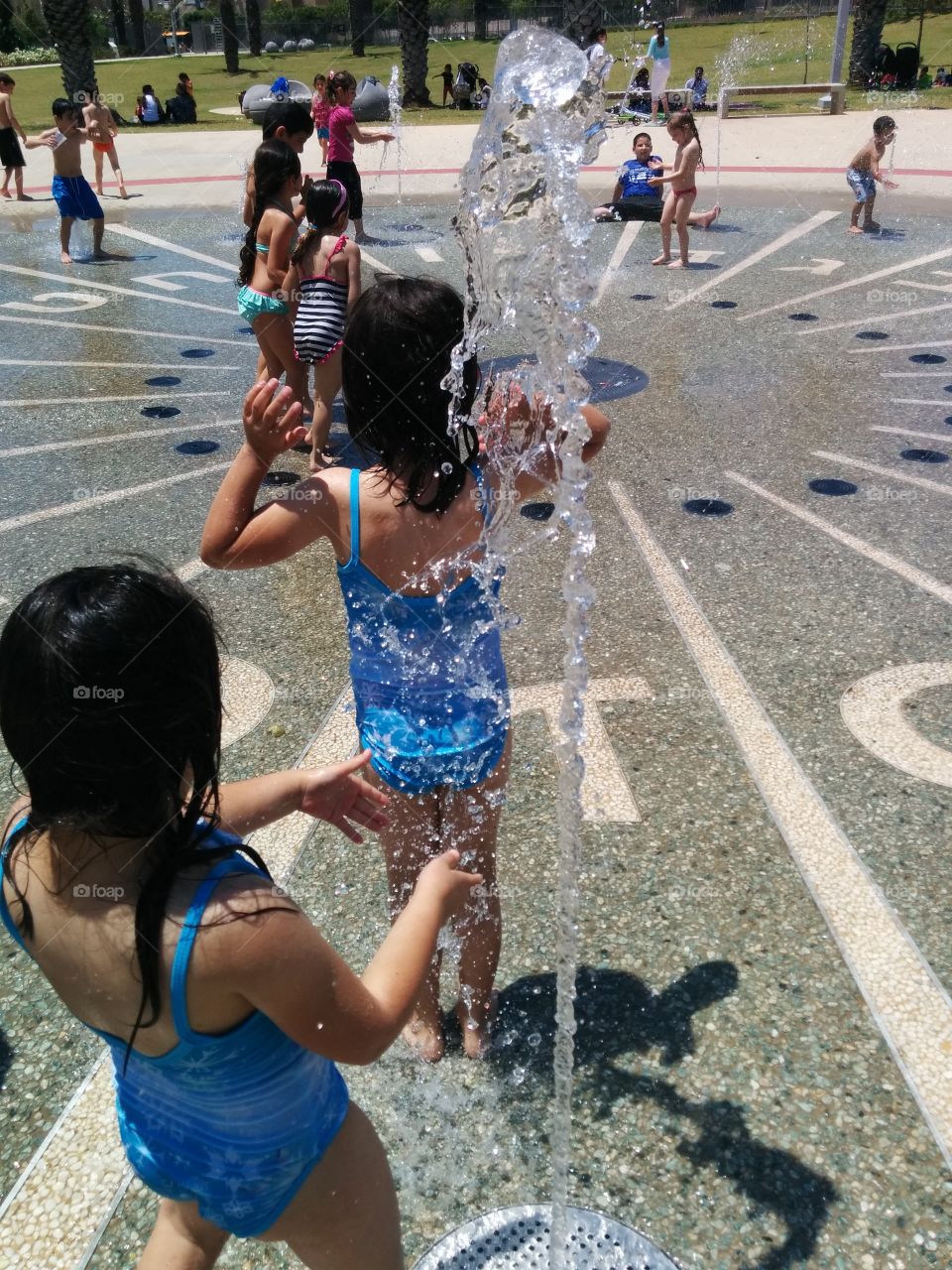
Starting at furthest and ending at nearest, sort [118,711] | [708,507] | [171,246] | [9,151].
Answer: [9,151] < [171,246] < [708,507] < [118,711]

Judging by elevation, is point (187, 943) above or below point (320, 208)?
below

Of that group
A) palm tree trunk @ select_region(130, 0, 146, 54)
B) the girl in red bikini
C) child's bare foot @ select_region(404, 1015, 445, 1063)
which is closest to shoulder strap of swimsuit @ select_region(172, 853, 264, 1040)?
child's bare foot @ select_region(404, 1015, 445, 1063)

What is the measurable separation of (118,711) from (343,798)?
66 cm

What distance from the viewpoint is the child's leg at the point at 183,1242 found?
1752 mm

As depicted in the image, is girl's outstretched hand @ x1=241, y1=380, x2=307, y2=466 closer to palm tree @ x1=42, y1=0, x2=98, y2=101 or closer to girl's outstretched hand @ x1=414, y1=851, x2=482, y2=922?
girl's outstretched hand @ x1=414, y1=851, x2=482, y2=922

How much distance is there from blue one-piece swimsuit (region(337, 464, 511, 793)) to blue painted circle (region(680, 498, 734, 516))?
3.44 metres

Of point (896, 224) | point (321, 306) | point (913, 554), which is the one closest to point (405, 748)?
point (913, 554)

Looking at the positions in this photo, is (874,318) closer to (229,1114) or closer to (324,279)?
(324,279)

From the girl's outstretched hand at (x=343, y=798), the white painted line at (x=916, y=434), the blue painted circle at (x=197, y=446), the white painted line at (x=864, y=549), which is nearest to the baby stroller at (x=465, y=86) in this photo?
the blue painted circle at (x=197, y=446)

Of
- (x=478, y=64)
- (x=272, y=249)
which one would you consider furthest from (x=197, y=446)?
(x=478, y=64)

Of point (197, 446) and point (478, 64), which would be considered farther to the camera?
point (478, 64)

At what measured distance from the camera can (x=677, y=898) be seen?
3.03 meters

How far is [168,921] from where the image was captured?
1.36m

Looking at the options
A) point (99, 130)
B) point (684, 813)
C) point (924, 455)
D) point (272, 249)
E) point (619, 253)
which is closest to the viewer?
point (684, 813)
